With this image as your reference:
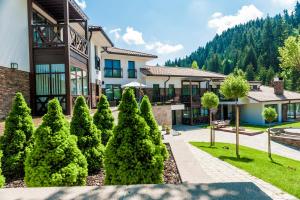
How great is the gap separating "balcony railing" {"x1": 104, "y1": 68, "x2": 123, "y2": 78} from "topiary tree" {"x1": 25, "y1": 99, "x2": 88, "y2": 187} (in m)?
21.9

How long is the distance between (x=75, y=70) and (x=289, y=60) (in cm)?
3407

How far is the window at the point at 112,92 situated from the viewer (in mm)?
26797

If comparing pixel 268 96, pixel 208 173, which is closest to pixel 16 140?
pixel 208 173

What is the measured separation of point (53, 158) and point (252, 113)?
32.9 meters

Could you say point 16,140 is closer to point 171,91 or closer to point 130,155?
point 130,155

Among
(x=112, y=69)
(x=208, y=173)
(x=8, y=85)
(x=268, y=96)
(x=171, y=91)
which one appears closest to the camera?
(x=208, y=173)

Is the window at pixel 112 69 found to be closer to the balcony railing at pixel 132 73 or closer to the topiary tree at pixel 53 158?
the balcony railing at pixel 132 73

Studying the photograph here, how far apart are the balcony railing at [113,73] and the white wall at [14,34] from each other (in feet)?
52.4

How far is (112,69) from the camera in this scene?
2744cm

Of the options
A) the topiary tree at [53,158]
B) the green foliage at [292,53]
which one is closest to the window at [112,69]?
the topiary tree at [53,158]

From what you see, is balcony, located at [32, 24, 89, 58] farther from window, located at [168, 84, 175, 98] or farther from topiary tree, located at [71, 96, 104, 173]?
window, located at [168, 84, 175, 98]

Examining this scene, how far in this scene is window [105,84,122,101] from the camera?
26.8 m

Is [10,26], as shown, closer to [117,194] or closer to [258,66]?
[117,194]

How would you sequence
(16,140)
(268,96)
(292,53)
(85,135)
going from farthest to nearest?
1. (292,53)
2. (268,96)
3. (85,135)
4. (16,140)
